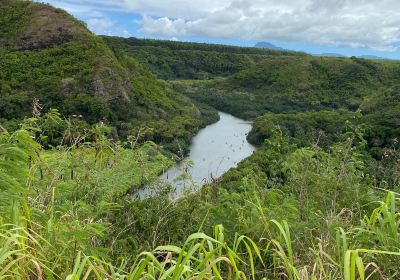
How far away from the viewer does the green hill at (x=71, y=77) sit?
4175 cm

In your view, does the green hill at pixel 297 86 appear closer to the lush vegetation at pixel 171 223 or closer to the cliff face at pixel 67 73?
the cliff face at pixel 67 73

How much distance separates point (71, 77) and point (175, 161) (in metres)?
43.4

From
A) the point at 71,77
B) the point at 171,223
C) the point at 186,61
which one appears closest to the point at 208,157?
the point at 71,77

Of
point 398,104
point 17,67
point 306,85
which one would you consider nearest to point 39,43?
point 17,67

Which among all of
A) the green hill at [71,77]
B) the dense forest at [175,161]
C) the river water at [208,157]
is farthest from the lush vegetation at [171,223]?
the green hill at [71,77]

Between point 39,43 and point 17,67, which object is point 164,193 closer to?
point 17,67

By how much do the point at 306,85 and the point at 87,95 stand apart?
5689 centimetres

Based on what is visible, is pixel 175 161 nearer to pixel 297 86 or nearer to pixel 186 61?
pixel 297 86

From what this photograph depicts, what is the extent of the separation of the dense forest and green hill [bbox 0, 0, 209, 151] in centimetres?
18

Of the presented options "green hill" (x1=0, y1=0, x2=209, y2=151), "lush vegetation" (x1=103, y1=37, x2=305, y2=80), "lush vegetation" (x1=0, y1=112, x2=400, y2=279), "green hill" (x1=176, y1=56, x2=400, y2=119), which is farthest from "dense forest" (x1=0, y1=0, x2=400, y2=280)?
"lush vegetation" (x1=103, y1=37, x2=305, y2=80)

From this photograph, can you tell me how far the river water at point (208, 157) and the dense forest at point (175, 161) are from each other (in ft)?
0.70

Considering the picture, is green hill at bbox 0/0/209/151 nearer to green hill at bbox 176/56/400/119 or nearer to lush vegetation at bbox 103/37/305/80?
green hill at bbox 176/56/400/119

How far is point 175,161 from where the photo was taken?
238 inches

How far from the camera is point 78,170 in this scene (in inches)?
189
